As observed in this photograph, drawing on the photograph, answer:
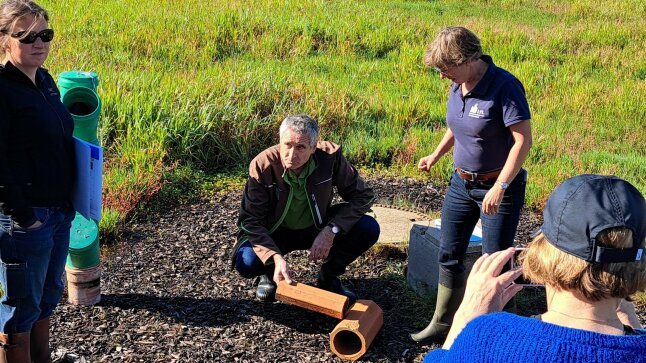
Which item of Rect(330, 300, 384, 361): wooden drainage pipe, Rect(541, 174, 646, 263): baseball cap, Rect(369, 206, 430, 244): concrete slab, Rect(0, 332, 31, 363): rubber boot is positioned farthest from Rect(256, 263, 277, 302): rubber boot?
Rect(541, 174, 646, 263): baseball cap

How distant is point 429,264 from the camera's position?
4.64 meters

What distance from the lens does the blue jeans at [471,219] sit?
3816 millimetres

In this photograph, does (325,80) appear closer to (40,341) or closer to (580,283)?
(40,341)

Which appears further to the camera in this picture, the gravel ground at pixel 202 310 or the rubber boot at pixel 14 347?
the gravel ground at pixel 202 310

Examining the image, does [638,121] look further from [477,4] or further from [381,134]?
[477,4]

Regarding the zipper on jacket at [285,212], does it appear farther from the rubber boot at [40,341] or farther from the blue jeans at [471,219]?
the rubber boot at [40,341]

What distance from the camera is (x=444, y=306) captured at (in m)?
4.20

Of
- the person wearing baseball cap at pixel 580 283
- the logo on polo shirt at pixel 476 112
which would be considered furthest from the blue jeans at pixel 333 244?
the person wearing baseball cap at pixel 580 283

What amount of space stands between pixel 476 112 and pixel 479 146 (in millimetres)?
177

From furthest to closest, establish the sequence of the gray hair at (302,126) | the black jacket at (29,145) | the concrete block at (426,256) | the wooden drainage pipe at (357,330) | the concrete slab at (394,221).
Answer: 1. the concrete slab at (394,221)
2. the concrete block at (426,256)
3. the gray hair at (302,126)
4. the wooden drainage pipe at (357,330)
5. the black jacket at (29,145)

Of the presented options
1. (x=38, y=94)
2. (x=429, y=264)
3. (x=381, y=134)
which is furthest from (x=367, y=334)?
(x=381, y=134)

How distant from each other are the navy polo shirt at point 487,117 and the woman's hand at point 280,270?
41.9 inches

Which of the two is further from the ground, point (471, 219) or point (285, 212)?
point (471, 219)

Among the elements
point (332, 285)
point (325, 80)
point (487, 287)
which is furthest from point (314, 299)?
point (325, 80)
